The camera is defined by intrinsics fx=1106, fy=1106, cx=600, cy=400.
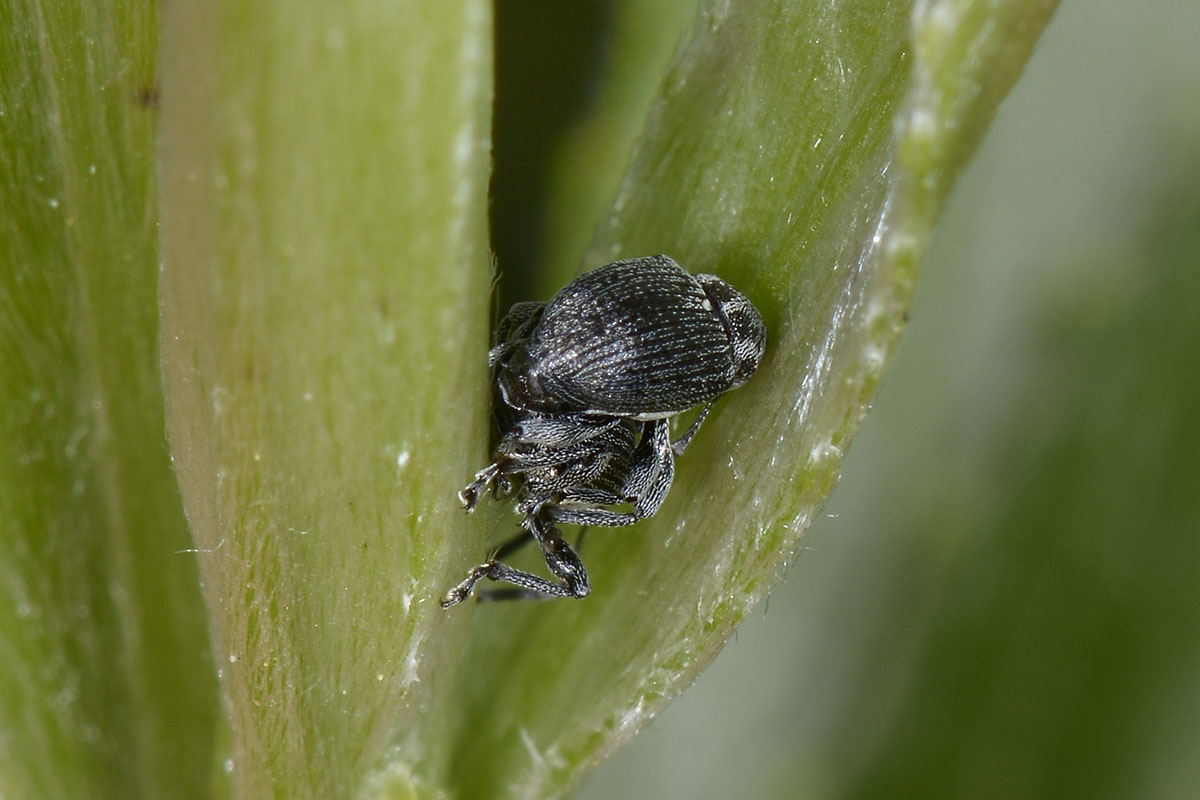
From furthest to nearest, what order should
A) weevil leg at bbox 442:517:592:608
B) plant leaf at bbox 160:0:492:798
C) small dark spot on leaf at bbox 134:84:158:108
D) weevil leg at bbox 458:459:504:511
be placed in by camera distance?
weevil leg at bbox 442:517:592:608 < small dark spot on leaf at bbox 134:84:158:108 < weevil leg at bbox 458:459:504:511 < plant leaf at bbox 160:0:492:798

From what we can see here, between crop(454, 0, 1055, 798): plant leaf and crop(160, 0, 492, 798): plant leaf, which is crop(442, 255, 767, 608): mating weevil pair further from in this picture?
crop(160, 0, 492, 798): plant leaf

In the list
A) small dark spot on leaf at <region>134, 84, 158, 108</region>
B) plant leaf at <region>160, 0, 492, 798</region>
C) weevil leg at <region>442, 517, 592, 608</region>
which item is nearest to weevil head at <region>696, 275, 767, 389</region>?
weevil leg at <region>442, 517, 592, 608</region>

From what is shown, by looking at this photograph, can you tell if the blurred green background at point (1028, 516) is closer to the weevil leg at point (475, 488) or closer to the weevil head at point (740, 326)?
the weevil head at point (740, 326)

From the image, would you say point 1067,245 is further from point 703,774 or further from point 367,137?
point 367,137

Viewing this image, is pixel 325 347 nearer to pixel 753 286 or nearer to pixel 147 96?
pixel 147 96

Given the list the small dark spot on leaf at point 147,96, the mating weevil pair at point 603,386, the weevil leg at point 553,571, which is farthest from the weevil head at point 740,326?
the small dark spot on leaf at point 147,96

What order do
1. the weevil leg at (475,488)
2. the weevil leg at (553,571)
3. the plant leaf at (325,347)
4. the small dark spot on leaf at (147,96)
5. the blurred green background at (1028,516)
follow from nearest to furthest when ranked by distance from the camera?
the plant leaf at (325,347) < the weevil leg at (475,488) < the small dark spot on leaf at (147,96) < the weevil leg at (553,571) < the blurred green background at (1028,516)

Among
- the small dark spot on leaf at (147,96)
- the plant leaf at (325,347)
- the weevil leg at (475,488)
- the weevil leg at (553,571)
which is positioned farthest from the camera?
the weevil leg at (553,571)

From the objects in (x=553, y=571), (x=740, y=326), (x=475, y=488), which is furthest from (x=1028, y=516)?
(x=475, y=488)

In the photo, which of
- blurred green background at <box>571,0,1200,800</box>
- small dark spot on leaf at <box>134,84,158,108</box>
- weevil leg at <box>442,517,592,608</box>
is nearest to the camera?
small dark spot on leaf at <box>134,84,158,108</box>

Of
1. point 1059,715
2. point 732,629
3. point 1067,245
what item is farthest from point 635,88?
point 1059,715
